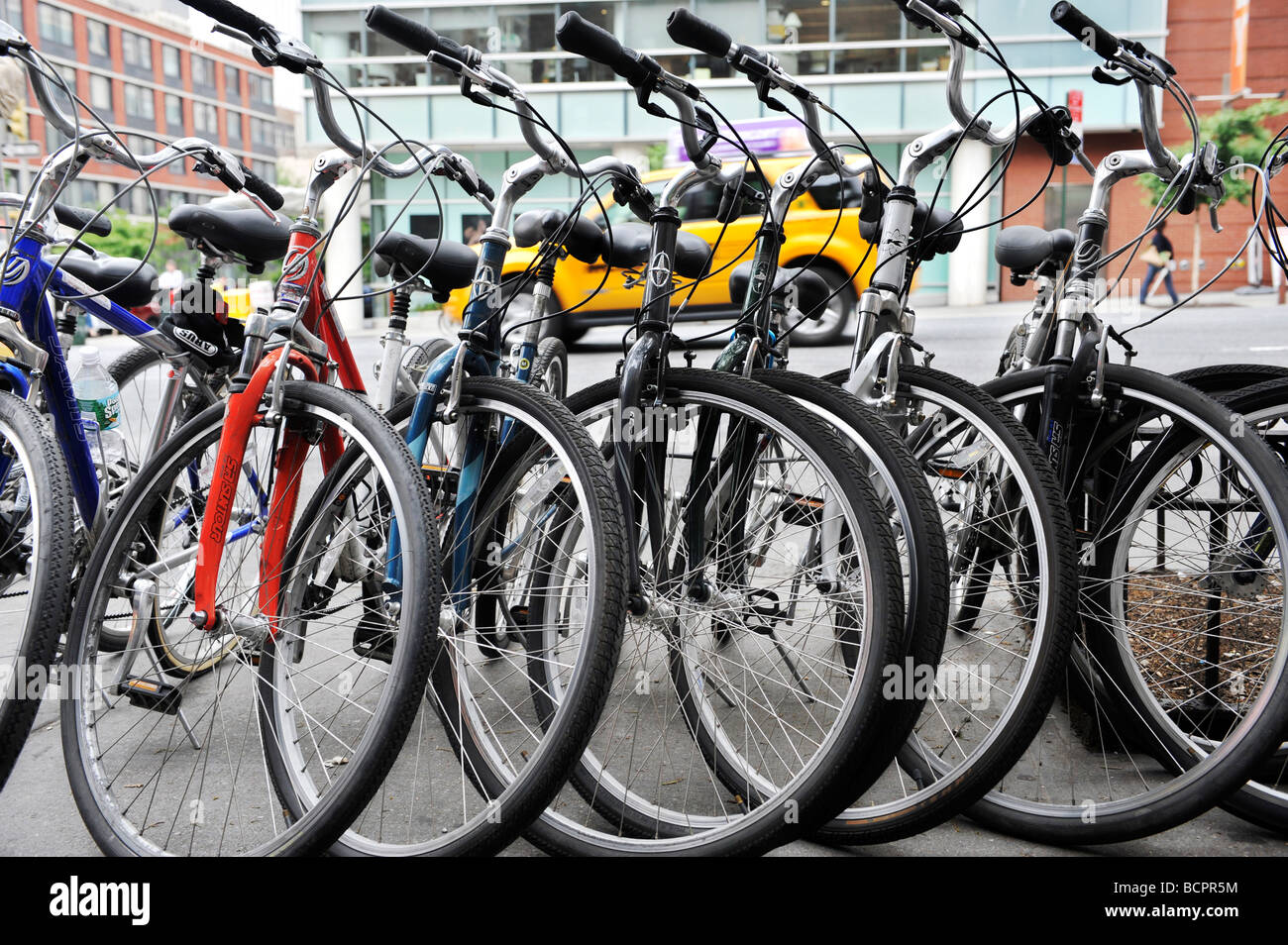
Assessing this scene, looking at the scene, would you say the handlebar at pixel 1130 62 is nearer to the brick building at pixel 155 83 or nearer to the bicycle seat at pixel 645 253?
the bicycle seat at pixel 645 253

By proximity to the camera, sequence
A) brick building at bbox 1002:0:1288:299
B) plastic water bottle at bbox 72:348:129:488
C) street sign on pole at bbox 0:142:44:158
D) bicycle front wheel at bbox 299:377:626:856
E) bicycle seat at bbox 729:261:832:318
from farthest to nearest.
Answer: brick building at bbox 1002:0:1288:299 → street sign on pole at bbox 0:142:44:158 → bicycle seat at bbox 729:261:832:318 → plastic water bottle at bbox 72:348:129:488 → bicycle front wheel at bbox 299:377:626:856

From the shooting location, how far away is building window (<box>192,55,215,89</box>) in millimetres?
54188

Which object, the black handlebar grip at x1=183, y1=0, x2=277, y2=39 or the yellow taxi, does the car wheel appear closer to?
the yellow taxi

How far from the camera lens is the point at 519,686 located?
320 cm

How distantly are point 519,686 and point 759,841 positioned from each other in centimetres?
138

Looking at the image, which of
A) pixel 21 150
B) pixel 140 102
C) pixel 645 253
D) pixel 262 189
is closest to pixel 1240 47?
pixel 645 253

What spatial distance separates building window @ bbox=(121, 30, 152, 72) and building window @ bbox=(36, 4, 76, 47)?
2514 mm

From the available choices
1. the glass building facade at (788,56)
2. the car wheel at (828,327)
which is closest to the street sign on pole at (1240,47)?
the glass building facade at (788,56)

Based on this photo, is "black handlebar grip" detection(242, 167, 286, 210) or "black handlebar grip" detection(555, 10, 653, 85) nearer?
"black handlebar grip" detection(555, 10, 653, 85)

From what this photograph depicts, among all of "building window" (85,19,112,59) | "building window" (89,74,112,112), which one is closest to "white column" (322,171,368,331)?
Result: "building window" (89,74,112,112)

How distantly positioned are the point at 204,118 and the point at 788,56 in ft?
172

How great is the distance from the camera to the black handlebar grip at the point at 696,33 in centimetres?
203

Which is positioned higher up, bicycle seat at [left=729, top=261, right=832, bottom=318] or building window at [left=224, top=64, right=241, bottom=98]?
building window at [left=224, top=64, right=241, bottom=98]
